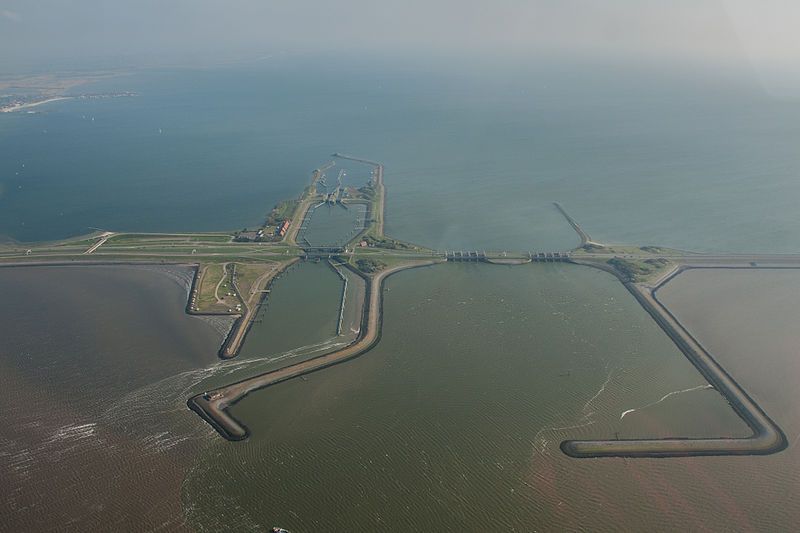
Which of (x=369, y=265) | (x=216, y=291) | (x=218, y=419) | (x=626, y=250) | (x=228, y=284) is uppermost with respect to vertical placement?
(x=626, y=250)

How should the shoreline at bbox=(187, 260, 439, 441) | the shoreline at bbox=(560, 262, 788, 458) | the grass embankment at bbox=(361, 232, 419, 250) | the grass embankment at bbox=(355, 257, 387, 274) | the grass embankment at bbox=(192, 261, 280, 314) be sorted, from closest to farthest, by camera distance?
the shoreline at bbox=(560, 262, 788, 458)
the shoreline at bbox=(187, 260, 439, 441)
the grass embankment at bbox=(192, 261, 280, 314)
the grass embankment at bbox=(355, 257, 387, 274)
the grass embankment at bbox=(361, 232, 419, 250)

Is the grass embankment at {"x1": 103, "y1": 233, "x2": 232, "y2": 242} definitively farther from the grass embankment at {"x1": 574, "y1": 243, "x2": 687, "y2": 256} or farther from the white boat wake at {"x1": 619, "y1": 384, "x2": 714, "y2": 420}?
the white boat wake at {"x1": 619, "y1": 384, "x2": 714, "y2": 420}

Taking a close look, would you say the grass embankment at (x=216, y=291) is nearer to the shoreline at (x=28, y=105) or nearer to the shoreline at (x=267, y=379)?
the shoreline at (x=267, y=379)

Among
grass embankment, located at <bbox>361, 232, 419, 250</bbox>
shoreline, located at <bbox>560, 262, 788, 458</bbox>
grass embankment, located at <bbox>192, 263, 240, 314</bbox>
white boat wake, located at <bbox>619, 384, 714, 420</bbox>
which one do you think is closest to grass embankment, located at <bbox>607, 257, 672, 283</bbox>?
shoreline, located at <bbox>560, 262, 788, 458</bbox>

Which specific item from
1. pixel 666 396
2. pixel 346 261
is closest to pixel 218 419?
pixel 346 261

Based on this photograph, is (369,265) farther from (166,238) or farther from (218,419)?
(166,238)

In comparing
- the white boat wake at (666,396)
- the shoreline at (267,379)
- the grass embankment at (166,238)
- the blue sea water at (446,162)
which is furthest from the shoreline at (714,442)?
the grass embankment at (166,238)
